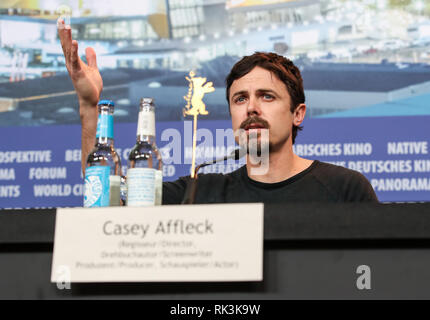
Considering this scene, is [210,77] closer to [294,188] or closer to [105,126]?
[294,188]

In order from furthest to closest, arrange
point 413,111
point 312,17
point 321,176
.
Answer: point 312,17 < point 413,111 < point 321,176

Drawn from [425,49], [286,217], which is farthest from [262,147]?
[286,217]

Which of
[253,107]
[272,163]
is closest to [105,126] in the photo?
[253,107]

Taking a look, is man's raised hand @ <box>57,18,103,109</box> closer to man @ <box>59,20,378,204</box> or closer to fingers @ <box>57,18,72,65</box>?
fingers @ <box>57,18,72,65</box>

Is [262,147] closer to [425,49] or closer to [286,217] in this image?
[425,49]

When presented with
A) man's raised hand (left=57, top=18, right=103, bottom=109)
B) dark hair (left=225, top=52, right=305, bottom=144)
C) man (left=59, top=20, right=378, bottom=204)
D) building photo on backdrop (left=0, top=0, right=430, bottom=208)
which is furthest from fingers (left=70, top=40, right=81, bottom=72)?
building photo on backdrop (left=0, top=0, right=430, bottom=208)

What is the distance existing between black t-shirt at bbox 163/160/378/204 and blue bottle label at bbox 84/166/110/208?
27.1 inches

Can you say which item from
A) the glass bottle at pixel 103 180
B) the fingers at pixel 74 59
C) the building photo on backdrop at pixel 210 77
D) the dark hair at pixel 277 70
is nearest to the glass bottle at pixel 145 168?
the glass bottle at pixel 103 180

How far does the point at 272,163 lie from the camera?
1.61m

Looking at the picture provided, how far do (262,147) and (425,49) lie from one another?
84 centimetres

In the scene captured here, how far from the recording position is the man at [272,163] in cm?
147

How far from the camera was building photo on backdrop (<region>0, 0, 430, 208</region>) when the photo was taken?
79.3 inches

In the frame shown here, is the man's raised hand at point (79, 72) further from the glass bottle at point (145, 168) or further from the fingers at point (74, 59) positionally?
the glass bottle at point (145, 168)
